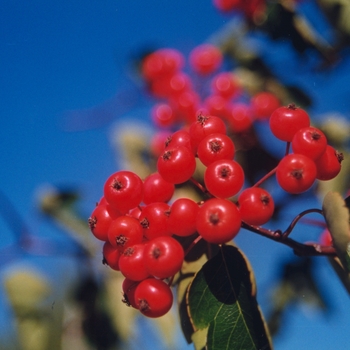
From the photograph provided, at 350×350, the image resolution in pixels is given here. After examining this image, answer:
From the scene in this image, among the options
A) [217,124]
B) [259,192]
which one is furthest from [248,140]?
[259,192]

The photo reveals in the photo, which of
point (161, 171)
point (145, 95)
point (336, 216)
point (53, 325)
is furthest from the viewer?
point (145, 95)

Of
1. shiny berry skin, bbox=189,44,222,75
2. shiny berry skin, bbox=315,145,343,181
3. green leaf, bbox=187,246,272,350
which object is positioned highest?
shiny berry skin, bbox=189,44,222,75

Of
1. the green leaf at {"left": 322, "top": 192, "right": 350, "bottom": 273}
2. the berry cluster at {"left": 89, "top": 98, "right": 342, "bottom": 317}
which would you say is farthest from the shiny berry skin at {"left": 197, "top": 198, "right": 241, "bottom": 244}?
the green leaf at {"left": 322, "top": 192, "right": 350, "bottom": 273}

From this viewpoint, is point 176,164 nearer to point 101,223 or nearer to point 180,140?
point 180,140

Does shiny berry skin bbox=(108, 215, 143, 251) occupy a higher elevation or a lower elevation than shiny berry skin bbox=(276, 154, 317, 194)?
higher

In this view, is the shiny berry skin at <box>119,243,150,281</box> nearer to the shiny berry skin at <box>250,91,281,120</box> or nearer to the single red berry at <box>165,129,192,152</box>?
the single red berry at <box>165,129,192,152</box>

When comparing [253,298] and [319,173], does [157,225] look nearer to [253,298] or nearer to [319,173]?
[253,298]
